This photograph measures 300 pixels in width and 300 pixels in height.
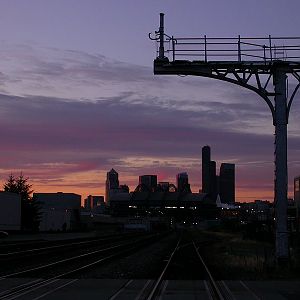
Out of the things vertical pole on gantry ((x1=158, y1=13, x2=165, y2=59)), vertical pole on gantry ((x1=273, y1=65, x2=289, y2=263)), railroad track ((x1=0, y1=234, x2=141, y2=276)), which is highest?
vertical pole on gantry ((x1=158, y1=13, x2=165, y2=59))

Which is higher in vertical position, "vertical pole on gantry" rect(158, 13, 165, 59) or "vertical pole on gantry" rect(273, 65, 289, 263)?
"vertical pole on gantry" rect(158, 13, 165, 59)

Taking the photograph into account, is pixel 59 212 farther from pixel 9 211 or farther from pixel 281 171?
pixel 281 171

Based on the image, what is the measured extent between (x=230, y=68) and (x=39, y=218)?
102750 mm

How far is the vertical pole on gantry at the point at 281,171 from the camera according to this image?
22.5 meters

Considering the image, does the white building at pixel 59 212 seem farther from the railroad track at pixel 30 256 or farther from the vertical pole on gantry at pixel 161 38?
the vertical pole on gantry at pixel 161 38

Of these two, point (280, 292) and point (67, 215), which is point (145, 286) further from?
point (67, 215)

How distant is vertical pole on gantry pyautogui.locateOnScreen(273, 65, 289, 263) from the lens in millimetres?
22453

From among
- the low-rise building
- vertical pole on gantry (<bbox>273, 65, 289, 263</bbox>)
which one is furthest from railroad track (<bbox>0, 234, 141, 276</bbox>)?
the low-rise building

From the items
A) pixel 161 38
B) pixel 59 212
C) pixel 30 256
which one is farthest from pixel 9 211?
pixel 161 38

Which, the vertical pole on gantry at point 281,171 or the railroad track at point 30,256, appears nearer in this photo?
the vertical pole on gantry at point 281,171

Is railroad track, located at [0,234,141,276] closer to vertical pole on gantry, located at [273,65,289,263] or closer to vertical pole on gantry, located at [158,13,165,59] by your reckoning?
vertical pole on gantry, located at [158,13,165,59]

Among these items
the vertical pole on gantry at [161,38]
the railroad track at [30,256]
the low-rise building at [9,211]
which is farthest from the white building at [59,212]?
the vertical pole on gantry at [161,38]

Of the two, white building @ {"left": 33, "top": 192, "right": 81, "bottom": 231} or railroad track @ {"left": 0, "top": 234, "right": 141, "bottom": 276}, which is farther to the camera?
white building @ {"left": 33, "top": 192, "right": 81, "bottom": 231}

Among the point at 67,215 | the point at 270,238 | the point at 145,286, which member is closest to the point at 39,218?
the point at 67,215
